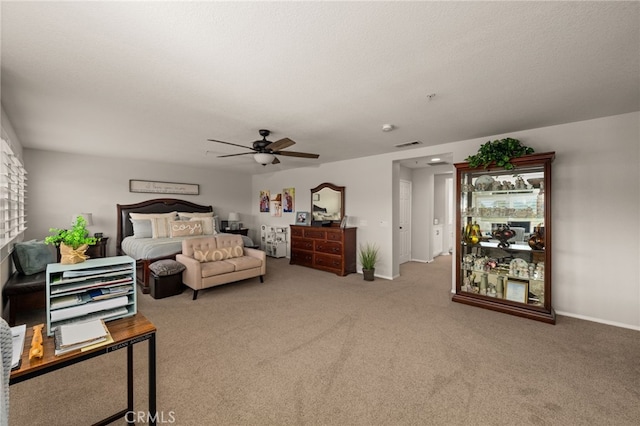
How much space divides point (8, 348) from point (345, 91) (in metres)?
2.59

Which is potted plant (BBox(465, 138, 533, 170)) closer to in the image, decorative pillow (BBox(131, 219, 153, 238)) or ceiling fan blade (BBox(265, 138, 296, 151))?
ceiling fan blade (BBox(265, 138, 296, 151))

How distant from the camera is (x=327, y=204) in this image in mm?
6152

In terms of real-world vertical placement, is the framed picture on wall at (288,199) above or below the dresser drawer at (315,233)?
above

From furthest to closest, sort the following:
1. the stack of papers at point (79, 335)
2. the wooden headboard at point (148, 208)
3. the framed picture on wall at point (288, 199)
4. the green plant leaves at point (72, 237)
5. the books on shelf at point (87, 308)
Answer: the framed picture on wall at point (288, 199)
the wooden headboard at point (148, 208)
the green plant leaves at point (72, 237)
the books on shelf at point (87, 308)
the stack of papers at point (79, 335)

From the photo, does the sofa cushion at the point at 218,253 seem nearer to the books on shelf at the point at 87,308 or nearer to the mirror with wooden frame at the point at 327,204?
the mirror with wooden frame at the point at 327,204

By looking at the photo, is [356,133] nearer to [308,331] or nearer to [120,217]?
[308,331]

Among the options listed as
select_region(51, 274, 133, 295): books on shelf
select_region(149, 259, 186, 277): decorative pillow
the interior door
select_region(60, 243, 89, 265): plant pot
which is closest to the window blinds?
select_region(149, 259, 186, 277): decorative pillow

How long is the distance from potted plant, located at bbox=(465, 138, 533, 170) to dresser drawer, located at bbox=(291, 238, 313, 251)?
3657mm

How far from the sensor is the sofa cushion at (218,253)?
4.41 metres

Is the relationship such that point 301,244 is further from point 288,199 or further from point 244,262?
point 244,262

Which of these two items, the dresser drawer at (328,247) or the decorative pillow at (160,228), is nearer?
the dresser drawer at (328,247)

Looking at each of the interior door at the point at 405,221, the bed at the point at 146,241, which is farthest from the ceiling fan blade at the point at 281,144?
the interior door at the point at 405,221

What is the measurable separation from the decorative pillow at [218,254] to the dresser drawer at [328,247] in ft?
5.34

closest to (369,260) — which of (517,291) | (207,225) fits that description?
(517,291)
